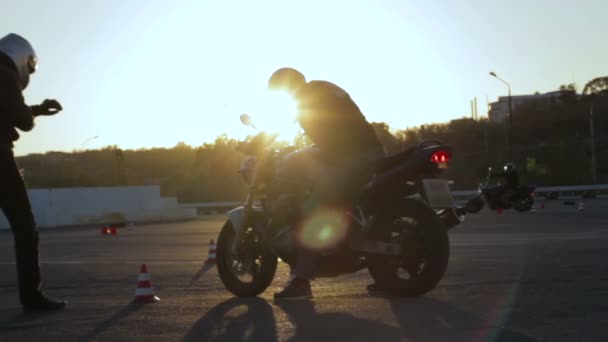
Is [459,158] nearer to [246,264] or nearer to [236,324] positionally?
[246,264]

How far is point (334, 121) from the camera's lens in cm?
755

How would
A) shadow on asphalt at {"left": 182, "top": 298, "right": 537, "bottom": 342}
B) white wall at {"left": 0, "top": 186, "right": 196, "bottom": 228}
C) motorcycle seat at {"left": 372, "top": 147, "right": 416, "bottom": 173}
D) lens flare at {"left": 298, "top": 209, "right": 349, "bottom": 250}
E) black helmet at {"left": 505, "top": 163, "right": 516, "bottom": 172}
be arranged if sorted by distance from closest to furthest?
shadow on asphalt at {"left": 182, "top": 298, "right": 537, "bottom": 342} < motorcycle seat at {"left": 372, "top": 147, "right": 416, "bottom": 173} < lens flare at {"left": 298, "top": 209, "right": 349, "bottom": 250} < black helmet at {"left": 505, "top": 163, "right": 516, "bottom": 172} < white wall at {"left": 0, "top": 186, "right": 196, "bottom": 228}

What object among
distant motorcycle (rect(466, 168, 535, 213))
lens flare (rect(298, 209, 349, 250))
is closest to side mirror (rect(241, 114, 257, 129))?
lens flare (rect(298, 209, 349, 250))

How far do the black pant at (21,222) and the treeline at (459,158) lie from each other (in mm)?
52370

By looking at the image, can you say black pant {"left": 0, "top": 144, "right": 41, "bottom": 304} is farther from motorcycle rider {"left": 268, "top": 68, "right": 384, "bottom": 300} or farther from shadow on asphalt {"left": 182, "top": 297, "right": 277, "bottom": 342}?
motorcycle rider {"left": 268, "top": 68, "right": 384, "bottom": 300}

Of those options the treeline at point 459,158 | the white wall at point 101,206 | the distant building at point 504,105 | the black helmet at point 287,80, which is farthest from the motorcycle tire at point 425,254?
the distant building at point 504,105

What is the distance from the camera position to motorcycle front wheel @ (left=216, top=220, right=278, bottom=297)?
25.8 ft

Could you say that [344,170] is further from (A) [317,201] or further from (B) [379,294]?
(B) [379,294]

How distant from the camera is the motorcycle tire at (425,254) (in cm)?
714

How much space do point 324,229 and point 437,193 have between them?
0.95 meters

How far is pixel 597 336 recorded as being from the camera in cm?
500

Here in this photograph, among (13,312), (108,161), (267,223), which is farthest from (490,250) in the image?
(108,161)

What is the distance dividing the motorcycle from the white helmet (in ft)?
5.69

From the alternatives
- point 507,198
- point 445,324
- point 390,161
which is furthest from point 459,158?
point 445,324
